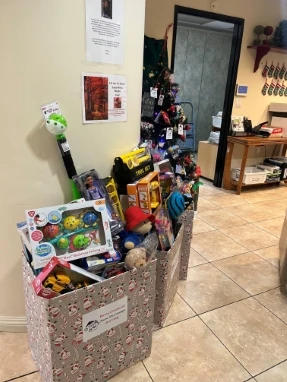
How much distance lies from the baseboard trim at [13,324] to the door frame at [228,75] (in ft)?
9.10

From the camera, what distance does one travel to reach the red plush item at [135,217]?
1.36 meters

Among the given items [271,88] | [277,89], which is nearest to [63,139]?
[271,88]

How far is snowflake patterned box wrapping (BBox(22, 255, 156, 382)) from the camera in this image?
42.1 inches

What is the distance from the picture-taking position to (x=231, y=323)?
1694mm

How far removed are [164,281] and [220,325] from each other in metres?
0.46

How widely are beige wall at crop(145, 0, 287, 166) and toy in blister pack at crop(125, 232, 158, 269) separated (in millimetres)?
2425

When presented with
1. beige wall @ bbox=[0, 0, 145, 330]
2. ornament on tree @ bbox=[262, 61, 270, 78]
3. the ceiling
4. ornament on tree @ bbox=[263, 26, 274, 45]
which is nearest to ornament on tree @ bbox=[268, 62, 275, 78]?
ornament on tree @ bbox=[262, 61, 270, 78]

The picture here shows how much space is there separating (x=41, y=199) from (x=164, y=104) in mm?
1692

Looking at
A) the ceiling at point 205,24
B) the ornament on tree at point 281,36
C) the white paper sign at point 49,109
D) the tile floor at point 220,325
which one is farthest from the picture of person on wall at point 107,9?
the ceiling at point 205,24

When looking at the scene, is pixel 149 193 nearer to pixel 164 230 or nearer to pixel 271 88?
pixel 164 230

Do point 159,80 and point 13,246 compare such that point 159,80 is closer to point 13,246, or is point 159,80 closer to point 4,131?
point 4,131

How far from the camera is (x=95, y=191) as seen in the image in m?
1.39

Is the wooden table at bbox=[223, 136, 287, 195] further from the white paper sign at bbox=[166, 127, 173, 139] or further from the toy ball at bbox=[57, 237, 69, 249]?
the toy ball at bbox=[57, 237, 69, 249]

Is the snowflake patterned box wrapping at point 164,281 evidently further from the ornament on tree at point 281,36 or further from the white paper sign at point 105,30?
the ornament on tree at point 281,36
